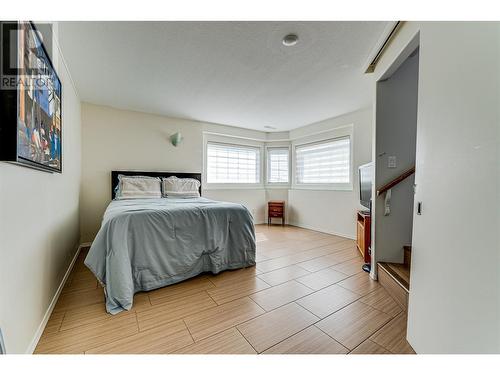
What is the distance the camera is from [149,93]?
2.87m

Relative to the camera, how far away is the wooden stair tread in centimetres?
174

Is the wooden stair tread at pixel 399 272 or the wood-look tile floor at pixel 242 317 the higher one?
the wooden stair tread at pixel 399 272

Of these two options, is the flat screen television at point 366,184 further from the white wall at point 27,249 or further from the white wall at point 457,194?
the white wall at point 27,249

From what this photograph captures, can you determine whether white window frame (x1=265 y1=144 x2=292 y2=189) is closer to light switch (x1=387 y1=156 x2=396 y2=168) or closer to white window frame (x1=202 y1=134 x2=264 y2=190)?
white window frame (x1=202 y1=134 x2=264 y2=190)

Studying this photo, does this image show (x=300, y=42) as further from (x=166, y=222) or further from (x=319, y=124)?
(x=319, y=124)

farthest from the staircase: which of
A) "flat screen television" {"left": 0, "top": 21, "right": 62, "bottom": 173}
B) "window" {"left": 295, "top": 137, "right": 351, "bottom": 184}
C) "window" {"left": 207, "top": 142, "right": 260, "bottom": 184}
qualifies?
"window" {"left": 207, "top": 142, "right": 260, "bottom": 184}

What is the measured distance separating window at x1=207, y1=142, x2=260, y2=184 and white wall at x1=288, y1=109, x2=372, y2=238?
104 cm

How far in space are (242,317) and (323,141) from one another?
378cm

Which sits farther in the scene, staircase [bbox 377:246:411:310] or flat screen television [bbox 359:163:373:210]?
flat screen television [bbox 359:163:373:210]

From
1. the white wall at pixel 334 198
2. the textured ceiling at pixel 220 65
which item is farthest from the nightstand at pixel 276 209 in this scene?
the textured ceiling at pixel 220 65

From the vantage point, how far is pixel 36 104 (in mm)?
1229

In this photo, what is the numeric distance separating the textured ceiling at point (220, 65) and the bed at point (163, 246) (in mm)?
1511

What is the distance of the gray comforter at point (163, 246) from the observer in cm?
166

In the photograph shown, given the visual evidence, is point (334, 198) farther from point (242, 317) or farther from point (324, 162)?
point (242, 317)
